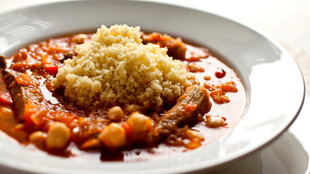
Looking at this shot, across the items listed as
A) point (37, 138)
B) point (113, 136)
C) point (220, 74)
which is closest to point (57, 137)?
point (37, 138)

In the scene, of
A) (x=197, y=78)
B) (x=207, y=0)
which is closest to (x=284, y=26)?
(x=207, y=0)

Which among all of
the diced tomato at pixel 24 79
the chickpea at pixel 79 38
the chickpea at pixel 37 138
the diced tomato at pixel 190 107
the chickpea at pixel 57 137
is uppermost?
the chickpea at pixel 79 38

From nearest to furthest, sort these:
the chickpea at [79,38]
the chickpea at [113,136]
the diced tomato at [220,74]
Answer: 1. the chickpea at [113,136]
2. the diced tomato at [220,74]
3. the chickpea at [79,38]

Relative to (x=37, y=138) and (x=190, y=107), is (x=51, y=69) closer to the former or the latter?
(x=37, y=138)

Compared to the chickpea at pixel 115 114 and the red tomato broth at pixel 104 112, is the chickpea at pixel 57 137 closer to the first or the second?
the red tomato broth at pixel 104 112

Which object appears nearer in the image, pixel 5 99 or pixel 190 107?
pixel 190 107

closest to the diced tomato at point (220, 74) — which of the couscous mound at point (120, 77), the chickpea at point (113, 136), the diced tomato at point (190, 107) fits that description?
the couscous mound at point (120, 77)

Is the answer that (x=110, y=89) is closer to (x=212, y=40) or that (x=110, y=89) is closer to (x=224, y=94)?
(x=224, y=94)
